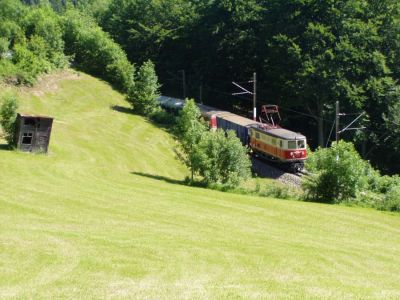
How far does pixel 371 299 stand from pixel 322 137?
47.4 meters

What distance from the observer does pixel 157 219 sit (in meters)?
21.8

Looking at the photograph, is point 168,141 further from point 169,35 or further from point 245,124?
point 169,35

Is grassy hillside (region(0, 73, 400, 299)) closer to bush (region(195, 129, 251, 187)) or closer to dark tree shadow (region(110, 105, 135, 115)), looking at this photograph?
bush (region(195, 129, 251, 187))

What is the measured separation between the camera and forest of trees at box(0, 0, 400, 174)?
56.6 m

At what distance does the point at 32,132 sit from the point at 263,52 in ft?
123

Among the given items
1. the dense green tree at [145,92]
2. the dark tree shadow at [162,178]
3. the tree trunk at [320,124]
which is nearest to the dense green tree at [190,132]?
the dark tree shadow at [162,178]

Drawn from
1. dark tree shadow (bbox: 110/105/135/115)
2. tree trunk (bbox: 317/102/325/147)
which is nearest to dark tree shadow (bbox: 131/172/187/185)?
dark tree shadow (bbox: 110/105/135/115)

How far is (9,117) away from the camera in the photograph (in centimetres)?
3597

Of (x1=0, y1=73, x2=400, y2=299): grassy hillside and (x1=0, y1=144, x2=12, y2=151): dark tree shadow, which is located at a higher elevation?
(x1=0, y1=144, x2=12, y2=151): dark tree shadow

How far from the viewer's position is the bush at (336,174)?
3244cm

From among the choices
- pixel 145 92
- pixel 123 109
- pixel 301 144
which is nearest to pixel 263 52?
pixel 145 92

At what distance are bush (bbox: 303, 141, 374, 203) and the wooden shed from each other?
17270 millimetres

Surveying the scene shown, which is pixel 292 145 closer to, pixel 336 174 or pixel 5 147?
pixel 336 174

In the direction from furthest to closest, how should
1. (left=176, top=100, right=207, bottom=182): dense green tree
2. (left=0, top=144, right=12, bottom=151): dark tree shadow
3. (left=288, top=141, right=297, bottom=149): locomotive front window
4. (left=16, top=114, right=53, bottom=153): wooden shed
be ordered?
1. (left=288, top=141, right=297, bottom=149): locomotive front window
2. (left=176, top=100, right=207, bottom=182): dense green tree
3. (left=0, top=144, right=12, bottom=151): dark tree shadow
4. (left=16, top=114, right=53, bottom=153): wooden shed
